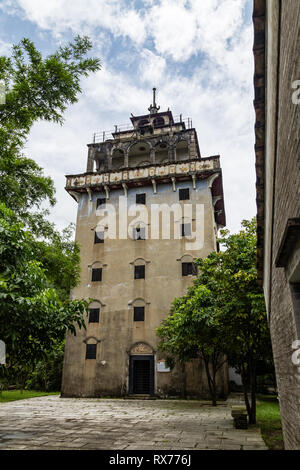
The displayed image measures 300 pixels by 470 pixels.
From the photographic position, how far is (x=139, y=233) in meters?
25.3

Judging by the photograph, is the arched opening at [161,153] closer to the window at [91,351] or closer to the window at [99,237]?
the window at [99,237]

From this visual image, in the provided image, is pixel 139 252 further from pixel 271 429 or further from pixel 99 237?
pixel 271 429

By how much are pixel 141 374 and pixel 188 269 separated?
783cm

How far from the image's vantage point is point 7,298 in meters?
5.80

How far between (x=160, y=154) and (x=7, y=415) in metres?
22.7

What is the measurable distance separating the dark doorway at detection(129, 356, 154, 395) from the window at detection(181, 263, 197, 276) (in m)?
Result: 6.16

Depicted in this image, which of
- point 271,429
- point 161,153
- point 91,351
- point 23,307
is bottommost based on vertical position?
point 271,429

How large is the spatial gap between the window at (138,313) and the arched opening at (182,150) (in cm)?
1328

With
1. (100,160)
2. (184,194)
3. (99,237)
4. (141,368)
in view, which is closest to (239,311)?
(141,368)

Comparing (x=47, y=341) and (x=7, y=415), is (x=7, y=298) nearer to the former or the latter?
(x=47, y=341)

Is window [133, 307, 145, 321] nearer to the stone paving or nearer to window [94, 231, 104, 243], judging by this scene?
window [94, 231, 104, 243]

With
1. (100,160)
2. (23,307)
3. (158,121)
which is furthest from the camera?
(158,121)

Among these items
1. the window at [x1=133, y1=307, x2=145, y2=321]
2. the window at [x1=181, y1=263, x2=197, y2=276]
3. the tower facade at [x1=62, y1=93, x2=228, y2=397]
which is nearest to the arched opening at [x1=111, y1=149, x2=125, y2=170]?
the tower facade at [x1=62, y1=93, x2=228, y2=397]

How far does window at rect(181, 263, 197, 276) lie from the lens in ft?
75.8
